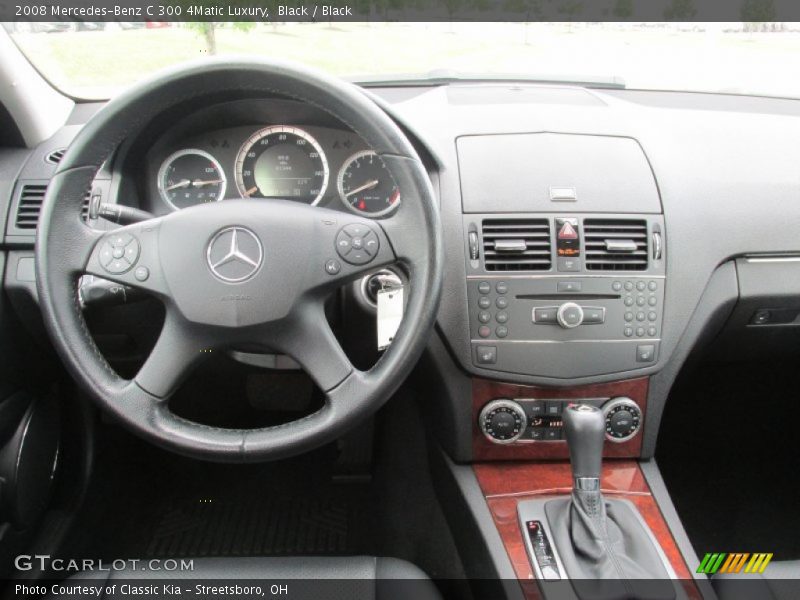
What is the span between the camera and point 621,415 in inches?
59.4

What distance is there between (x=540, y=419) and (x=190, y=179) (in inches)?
35.3

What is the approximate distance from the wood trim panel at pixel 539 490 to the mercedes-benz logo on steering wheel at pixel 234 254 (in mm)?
714

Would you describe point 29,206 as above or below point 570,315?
above

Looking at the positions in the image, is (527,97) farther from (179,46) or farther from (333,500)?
(333,500)

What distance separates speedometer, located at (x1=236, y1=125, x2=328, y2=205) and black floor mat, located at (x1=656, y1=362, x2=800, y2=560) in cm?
117

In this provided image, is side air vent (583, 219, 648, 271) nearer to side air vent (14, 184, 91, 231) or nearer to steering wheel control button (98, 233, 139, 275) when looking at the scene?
steering wheel control button (98, 233, 139, 275)

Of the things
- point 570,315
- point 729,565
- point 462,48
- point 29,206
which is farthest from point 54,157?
point 729,565

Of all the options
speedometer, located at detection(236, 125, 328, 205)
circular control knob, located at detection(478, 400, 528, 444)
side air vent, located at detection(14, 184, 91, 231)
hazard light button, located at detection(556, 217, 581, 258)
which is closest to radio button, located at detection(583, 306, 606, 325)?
hazard light button, located at detection(556, 217, 581, 258)

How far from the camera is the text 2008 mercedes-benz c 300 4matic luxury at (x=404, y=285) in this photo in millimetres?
1167

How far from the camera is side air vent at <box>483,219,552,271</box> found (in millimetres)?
1435

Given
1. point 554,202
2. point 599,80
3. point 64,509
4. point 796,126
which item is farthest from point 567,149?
point 64,509

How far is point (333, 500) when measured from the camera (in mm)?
2057

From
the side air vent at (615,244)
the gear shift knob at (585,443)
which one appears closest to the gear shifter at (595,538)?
the gear shift knob at (585,443)

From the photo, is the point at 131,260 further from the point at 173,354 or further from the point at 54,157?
the point at 54,157
